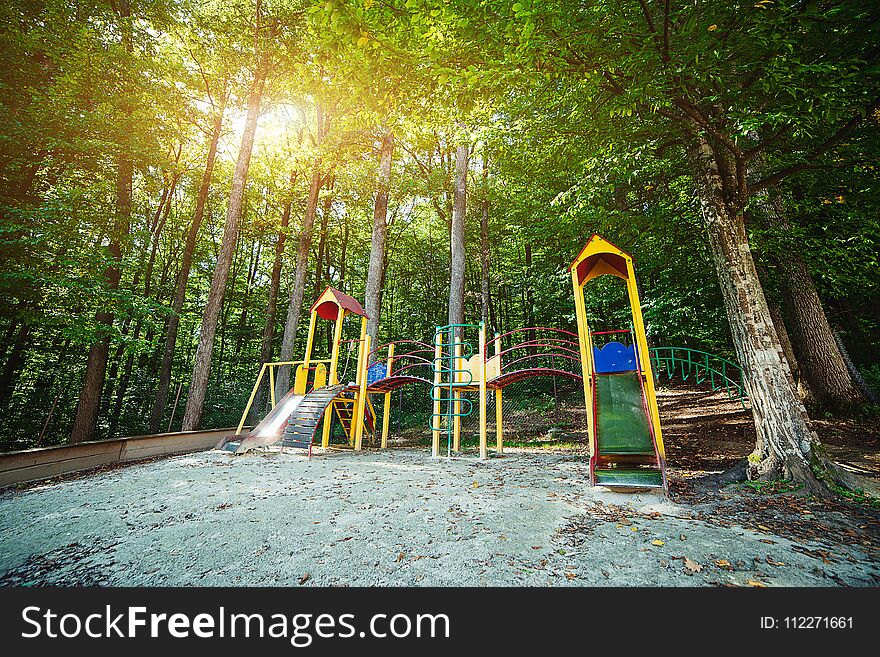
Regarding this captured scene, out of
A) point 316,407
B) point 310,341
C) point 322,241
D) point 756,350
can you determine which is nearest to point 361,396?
point 316,407

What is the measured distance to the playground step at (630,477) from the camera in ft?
14.4

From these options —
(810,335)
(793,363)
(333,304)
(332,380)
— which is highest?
(333,304)

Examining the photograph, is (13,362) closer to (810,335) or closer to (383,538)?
(383,538)

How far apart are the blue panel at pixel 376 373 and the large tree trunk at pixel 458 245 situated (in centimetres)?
330

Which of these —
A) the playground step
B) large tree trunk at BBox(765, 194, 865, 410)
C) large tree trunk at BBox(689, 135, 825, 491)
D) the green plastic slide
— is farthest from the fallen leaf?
large tree trunk at BBox(765, 194, 865, 410)

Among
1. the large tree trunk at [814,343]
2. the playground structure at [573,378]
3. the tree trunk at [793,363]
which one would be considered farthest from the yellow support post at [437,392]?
the large tree trunk at [814,343]

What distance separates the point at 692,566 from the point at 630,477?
2028mm

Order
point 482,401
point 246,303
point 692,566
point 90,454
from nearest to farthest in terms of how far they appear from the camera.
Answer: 1. point 692,566
2. point 90,454
3. point 482,401
4. point 246,303

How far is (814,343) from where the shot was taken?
7.90m

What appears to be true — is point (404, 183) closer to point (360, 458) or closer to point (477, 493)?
point (360, 458)

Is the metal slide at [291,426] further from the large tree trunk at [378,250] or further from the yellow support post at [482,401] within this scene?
the yellow support post at [482,401]

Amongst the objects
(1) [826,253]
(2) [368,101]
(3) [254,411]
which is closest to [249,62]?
(2) [368,101]

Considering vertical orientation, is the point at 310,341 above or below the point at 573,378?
above

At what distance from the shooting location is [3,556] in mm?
2986
